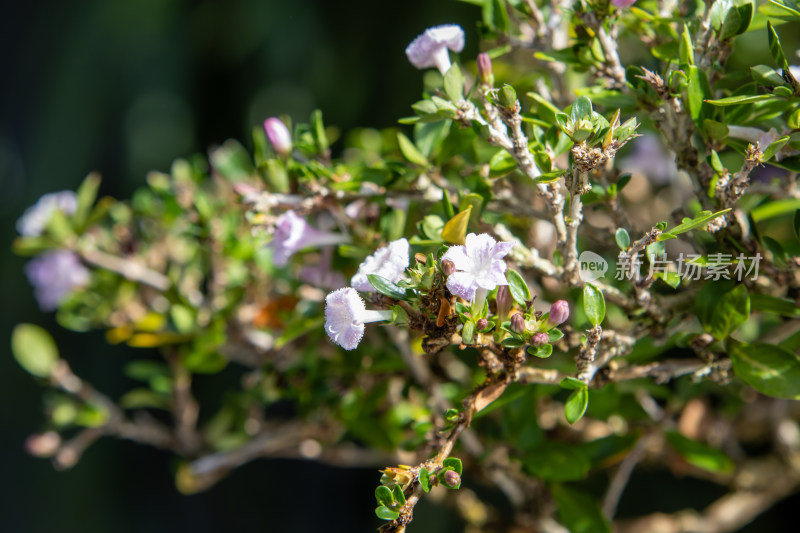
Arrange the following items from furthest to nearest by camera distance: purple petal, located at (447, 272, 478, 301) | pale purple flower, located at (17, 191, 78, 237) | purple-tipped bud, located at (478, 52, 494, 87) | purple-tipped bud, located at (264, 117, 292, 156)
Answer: pale purple flower, located at (17, 191, 78, 237) → purple-tipped bud, located at (264, 117, 292, 156) → purple-tipped bud, located at (478, 52, 494, 87) → purple petal, located at (447, 272, 478, 301)

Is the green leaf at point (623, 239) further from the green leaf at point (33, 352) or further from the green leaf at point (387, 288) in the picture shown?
Answer: the green leaf at point (33, 352)

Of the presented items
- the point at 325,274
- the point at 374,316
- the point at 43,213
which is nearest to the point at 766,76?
the point at 374,316

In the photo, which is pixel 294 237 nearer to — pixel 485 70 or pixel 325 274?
pixel 325 274

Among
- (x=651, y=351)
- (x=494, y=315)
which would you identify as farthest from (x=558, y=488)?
(x=494, y=315)

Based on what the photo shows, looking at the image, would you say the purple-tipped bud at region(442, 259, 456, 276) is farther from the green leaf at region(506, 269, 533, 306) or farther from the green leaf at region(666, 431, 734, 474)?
the green leaf at region(666, 431, 734, 474)

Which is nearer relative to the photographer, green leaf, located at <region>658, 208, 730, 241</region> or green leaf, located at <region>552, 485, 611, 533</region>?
green leaf, located at <region>658, 208, 730, 241</region>

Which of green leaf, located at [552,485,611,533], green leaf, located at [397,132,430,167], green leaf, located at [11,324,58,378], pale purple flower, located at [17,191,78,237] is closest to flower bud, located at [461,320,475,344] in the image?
Answer: green leaf, located at [397,132,430,167]

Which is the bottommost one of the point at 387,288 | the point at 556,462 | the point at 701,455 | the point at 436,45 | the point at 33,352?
the point at 701,455
